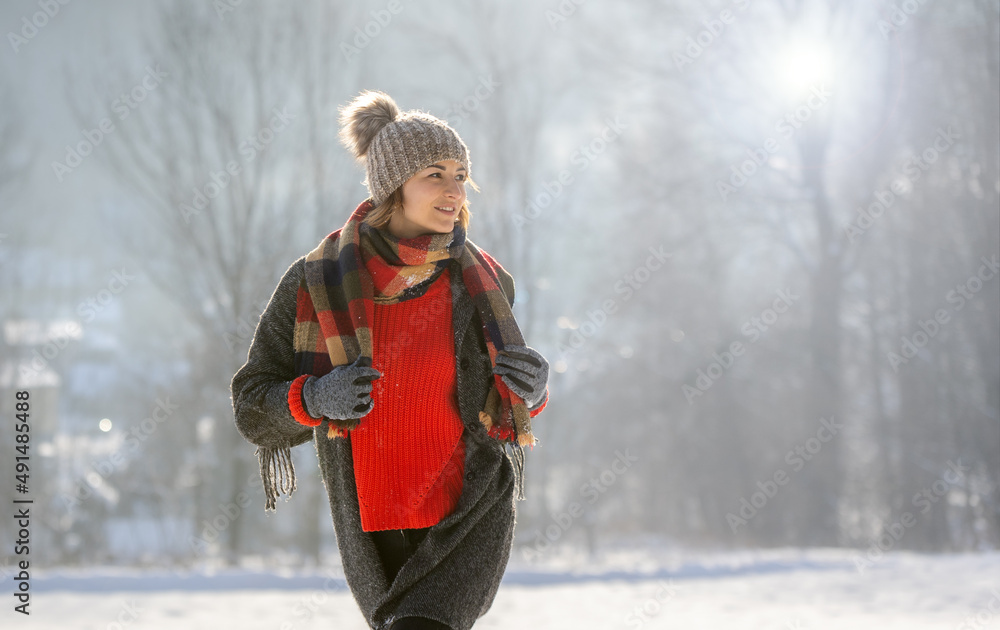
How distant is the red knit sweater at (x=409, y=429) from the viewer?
1.82 meters

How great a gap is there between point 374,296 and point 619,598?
441cm

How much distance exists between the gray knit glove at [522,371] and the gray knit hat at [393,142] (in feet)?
1.68

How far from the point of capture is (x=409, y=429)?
1.84m

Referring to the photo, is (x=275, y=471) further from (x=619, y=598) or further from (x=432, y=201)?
(x=619, y=598)

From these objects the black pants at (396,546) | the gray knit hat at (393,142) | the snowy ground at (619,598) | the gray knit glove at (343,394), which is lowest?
the snowy ground at (619,598)

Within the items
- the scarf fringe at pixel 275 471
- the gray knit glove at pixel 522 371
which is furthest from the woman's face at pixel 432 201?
the scarf fringe at pixel 275 471

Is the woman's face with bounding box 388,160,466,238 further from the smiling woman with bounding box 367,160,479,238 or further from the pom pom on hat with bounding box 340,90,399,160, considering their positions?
the pom pom on hat with bounding box 340,90,399,160

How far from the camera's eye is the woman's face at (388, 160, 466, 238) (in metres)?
1.92

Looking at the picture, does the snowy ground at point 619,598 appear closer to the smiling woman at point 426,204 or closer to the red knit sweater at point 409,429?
the red knit sweater at point 409,429

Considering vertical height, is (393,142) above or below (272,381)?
above

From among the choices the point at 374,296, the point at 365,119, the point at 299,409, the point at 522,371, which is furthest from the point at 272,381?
the point at 365,119

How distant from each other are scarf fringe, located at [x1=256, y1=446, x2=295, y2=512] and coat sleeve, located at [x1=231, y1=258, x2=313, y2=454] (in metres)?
0.02

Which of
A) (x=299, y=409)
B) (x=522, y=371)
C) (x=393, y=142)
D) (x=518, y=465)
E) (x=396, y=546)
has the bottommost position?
(x=396, y=546)

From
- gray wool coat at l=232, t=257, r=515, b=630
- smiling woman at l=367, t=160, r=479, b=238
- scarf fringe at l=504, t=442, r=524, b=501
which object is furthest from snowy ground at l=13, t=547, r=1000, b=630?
smiling woman at l=367, t=160, r=479, b=238
